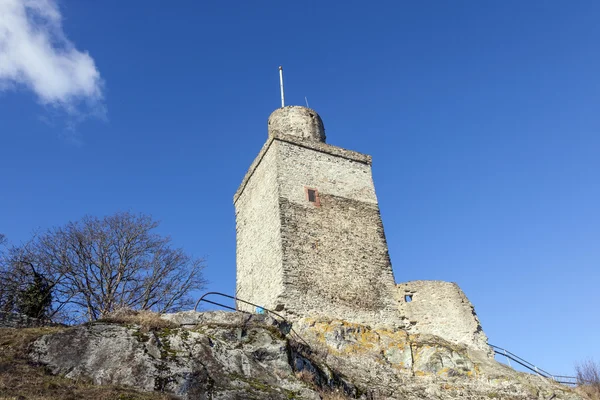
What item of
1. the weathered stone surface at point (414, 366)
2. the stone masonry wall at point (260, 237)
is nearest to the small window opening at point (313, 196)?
the stone masonry wall at point (260, 237)

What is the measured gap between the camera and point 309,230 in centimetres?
1991

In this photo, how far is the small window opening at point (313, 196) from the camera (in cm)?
2084

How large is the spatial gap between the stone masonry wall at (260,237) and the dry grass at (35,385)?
8.59 m

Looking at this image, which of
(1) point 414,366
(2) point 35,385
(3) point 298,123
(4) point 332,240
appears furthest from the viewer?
(3) point 298,123

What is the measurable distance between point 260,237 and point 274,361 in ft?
27.8

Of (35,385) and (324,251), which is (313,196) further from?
(35,385)

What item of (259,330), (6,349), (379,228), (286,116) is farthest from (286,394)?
(286,116)

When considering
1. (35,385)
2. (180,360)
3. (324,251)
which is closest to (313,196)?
(324,251)

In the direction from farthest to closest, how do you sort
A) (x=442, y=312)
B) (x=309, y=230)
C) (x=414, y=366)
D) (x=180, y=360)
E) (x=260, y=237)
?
(x=260, y=237) < (x=309, y=230) < (x=442, y=312) < (x=414, y=366) < (x=180, y=360)

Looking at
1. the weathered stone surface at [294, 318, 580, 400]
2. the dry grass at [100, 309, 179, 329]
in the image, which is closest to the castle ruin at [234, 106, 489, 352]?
the weathered stone surface at [294, 318, 580, 400]

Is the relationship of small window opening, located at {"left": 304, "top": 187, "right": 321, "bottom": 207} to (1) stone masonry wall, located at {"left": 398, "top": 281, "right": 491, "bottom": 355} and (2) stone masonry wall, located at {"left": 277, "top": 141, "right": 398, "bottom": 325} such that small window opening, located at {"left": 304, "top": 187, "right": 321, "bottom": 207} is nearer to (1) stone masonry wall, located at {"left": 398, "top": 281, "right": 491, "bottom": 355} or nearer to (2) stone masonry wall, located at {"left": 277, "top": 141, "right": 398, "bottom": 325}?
(2) stone masonry wall, located at {"left": 277, "top": 141, "right": 398, "bottom": 325}

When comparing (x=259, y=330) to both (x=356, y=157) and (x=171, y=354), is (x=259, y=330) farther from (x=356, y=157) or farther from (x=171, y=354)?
(x=356, y=157)

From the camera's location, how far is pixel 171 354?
11617 millimetres

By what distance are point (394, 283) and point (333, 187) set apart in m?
4.52
